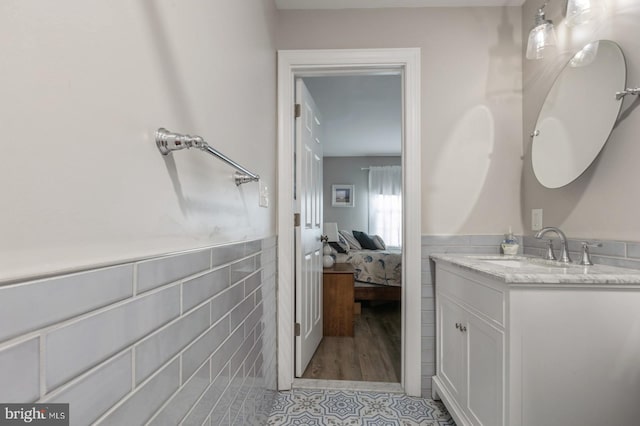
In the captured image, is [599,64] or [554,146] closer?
[599,64]

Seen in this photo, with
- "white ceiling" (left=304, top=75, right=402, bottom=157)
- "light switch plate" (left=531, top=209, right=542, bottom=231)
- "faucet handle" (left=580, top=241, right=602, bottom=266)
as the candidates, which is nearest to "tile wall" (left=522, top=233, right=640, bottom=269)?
"faucet handle" (left=580, top=241, right=602, bottom=266)

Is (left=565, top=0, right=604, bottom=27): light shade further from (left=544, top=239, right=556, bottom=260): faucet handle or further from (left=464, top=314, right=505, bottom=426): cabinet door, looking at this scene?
(left=464, top=314, right=505, bottom=426): cabinet door

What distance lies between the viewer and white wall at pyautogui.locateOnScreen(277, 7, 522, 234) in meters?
1.95

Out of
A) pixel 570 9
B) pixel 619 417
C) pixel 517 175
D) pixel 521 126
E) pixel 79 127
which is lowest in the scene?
pixel 619 417

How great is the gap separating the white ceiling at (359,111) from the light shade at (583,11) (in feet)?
5.37

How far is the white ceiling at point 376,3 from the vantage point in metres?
1.94

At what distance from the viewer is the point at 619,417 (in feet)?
3.54

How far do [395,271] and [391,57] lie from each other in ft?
8.44

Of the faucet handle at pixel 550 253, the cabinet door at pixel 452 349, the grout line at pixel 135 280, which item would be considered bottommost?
the cabinet door at pixel 452 349

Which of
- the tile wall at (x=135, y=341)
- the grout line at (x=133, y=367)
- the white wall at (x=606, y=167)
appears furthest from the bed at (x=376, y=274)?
the grout line at (x=133, y=367)

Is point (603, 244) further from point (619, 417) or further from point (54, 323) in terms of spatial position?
point (54, 323)

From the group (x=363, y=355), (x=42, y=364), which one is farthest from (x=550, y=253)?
(x=42, y=364)

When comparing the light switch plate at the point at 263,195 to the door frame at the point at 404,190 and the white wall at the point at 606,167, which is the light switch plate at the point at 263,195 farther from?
the white wall at the point at 606,167

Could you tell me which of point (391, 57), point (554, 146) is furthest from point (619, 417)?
point (391, 57)
